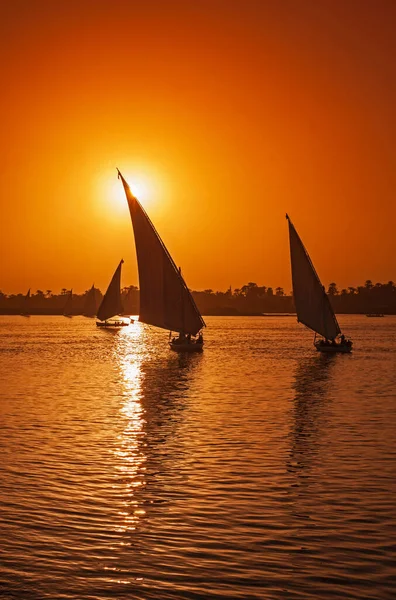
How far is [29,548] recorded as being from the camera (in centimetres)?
1753

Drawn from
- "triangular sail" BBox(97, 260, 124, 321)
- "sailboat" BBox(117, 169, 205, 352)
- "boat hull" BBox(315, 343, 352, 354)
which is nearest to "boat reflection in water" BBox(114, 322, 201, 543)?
"sailboat" BBox(117, 169, 205, 352)

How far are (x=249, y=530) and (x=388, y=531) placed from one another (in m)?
2.99

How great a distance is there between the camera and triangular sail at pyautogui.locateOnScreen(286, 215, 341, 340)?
258ft

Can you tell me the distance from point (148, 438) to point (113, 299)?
128 metres

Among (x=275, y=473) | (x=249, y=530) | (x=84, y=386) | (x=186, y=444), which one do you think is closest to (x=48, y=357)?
(x=84, y=386)

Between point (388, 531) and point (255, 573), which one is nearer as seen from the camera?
point (255, 573)

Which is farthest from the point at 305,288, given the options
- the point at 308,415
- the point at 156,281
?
the point at 308,415

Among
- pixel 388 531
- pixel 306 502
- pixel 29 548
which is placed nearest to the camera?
pixel 29 548

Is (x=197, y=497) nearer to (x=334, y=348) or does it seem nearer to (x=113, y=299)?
(x=334, y=348)

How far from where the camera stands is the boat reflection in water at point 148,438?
73.7 ft

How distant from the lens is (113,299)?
161 m

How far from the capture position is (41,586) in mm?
15352

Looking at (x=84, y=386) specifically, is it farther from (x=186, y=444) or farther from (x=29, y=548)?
(x=29, y=548)

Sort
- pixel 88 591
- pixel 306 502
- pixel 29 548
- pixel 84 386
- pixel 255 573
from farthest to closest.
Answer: pixel 84 386 < pixel 306 502 < pixel 29 548 < pixel 255 573 < pixel 88 591
